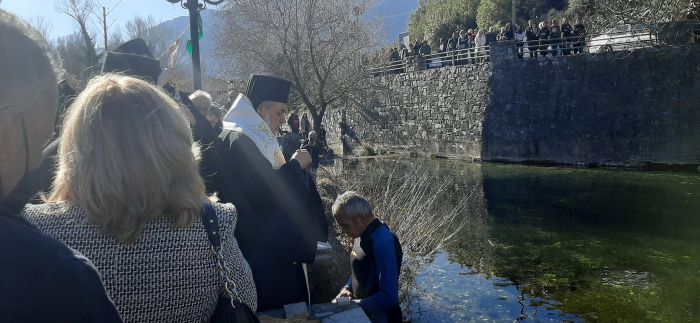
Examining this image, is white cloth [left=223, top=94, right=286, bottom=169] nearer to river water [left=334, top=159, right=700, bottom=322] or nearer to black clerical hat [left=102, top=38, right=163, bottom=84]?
black clerical hat [left=102, top=38, right=163, bottom=84]

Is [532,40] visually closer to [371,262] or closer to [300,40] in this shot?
[300,40]

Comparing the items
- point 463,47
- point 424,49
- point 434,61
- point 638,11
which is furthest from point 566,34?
point 424,49

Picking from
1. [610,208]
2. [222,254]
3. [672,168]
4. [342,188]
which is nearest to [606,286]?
[342,188]

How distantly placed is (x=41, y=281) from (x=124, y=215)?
522 millimetres

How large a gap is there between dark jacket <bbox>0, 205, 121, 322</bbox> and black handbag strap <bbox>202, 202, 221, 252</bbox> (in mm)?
539

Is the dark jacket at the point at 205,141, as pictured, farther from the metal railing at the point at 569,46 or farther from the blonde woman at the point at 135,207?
the metal railing at the point at 569,46

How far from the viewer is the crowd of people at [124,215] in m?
1.05

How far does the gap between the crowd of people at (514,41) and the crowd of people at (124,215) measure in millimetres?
18105

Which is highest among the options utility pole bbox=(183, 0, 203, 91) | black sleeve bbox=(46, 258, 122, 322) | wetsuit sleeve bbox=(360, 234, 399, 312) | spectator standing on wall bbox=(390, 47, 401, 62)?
spectator standing on wall bbox=(390, 47, 401, 62)

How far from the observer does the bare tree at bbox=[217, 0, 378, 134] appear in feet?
58.2

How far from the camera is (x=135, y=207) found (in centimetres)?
153

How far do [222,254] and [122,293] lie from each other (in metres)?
0.27

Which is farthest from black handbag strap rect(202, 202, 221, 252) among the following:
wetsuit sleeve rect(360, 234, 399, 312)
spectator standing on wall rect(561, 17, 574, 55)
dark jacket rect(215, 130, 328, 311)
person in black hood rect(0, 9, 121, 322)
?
spectator standing on wall rect(561, 17, 574, 55)

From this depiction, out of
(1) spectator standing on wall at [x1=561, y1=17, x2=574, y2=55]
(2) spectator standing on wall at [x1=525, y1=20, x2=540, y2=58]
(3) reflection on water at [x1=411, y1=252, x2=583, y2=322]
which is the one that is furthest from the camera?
(2) spectator standing on wall at [x1=525, y1=20, x2=540, y2=58]
